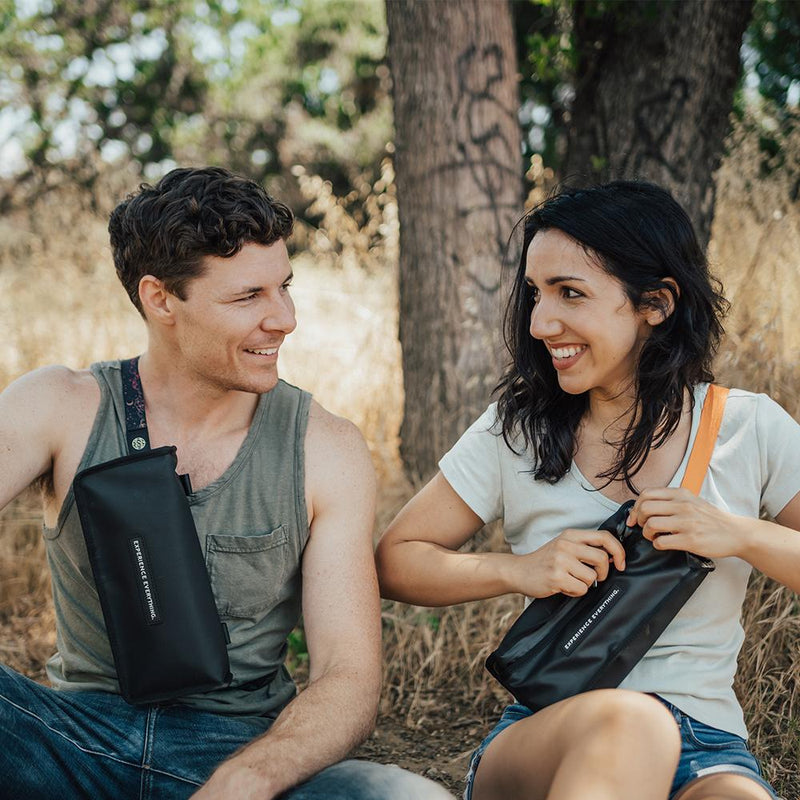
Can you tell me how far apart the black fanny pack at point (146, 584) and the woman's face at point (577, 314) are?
0.95 metres

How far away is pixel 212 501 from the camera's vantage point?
7.83ft

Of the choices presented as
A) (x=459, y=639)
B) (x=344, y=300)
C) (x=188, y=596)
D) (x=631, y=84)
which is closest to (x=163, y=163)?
(x=344, y=300)

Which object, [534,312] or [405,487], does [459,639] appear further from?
[534,312]

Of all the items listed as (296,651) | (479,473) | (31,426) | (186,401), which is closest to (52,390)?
(31,426)

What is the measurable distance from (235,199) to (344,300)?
370 centimetres

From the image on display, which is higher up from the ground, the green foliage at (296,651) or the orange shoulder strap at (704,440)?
the orange shoulder strap at (704,440)

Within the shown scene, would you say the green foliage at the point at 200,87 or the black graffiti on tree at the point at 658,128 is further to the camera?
the green foliage at the point at 200,87

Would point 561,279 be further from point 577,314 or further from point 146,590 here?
point 146,590

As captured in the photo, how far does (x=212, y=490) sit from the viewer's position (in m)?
2.39

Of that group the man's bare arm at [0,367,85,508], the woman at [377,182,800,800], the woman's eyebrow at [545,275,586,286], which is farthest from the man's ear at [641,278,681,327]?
the man's bare arm at [0,367,85,508]

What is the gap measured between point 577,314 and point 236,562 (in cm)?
100

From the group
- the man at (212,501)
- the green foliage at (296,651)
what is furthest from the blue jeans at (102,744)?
the green foliage at (296,651)

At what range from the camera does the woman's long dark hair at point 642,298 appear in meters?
2.23

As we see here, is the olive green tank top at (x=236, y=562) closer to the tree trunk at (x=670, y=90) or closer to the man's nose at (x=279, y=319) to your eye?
the man's nose at (x=279, y=319)
